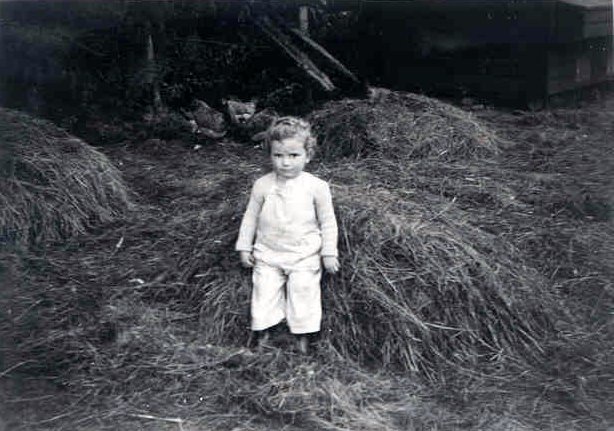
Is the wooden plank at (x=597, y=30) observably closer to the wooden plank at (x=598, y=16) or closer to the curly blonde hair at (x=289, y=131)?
the wooden plank at (x=598, y=16)

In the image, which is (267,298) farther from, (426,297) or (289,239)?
(426,297)

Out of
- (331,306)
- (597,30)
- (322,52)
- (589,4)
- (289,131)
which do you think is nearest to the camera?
(289,131)

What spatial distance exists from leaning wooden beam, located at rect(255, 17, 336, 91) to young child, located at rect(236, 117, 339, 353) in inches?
168

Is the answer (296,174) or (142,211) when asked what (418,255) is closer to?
(296,174)

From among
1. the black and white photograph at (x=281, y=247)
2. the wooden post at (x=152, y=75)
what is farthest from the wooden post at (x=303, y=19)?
the wooden post at (x=152, y=75)

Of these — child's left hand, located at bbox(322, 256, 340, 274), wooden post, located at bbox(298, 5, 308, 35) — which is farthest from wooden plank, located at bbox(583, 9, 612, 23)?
child's left hand, located at bbox(322, 256, 340, 274)

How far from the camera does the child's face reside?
3.03 metres

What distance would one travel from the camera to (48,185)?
4.48 m

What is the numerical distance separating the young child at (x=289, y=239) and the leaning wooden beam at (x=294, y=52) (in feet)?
14.0

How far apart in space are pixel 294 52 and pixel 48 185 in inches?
146

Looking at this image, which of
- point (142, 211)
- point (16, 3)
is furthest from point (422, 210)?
point (16, 3)

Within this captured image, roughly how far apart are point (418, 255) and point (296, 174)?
0.73 metres

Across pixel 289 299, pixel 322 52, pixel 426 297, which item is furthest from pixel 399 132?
pixel 289 299

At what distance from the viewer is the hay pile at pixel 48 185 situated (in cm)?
420
